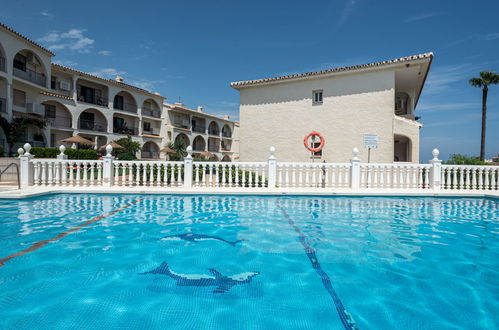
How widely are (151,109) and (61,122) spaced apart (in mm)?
13535

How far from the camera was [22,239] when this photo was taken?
462cm

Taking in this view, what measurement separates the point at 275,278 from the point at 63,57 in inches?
1436

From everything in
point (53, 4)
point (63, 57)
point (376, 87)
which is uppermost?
point (63, 57)

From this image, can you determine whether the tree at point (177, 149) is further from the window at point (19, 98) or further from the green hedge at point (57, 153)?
the window at point (19, 98)

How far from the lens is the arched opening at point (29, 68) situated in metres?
25.7

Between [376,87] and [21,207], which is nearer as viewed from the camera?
[21,207]

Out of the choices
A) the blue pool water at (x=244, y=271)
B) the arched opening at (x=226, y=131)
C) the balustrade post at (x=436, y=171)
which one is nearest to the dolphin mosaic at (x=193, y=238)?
the blue pool water at (x=244, y=271)

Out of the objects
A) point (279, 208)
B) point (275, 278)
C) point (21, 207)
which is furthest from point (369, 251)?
point (21, 207)

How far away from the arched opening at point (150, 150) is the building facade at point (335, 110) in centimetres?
2506

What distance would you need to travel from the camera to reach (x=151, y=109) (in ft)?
141

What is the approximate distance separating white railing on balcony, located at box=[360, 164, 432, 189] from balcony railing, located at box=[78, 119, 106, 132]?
33282 mm

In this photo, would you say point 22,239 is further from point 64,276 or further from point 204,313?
point 204,313

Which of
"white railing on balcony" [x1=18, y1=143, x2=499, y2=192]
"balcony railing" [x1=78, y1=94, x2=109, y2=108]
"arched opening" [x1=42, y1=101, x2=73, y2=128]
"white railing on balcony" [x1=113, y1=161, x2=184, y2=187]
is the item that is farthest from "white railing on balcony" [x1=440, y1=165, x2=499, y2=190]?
"balcony railing" [x1=78, y1=94, x2=109, y2=108]

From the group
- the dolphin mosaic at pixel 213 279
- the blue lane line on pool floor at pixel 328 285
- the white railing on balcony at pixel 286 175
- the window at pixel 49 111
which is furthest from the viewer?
the window at pixel 49 111
